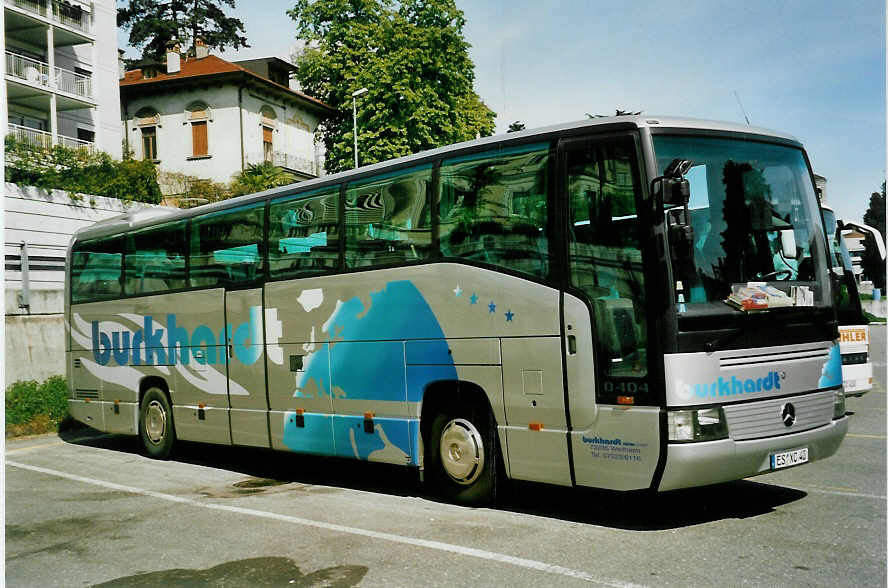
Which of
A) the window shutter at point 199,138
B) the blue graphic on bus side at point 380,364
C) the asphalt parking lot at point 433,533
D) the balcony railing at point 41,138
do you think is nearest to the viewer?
the asphalt parking lot at point 433,533

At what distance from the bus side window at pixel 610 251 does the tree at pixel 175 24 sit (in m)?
53.2

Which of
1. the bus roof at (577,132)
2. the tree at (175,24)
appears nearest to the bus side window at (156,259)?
the bus roof at (577,132)

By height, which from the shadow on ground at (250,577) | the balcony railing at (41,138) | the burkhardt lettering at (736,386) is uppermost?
the balcony railing at (41,138)

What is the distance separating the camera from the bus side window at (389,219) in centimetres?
933

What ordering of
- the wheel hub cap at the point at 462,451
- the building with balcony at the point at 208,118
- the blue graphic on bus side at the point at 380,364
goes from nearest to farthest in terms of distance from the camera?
the wheel hub cap at the point at 462,451 → the blue graphic on bus side at the point at 380,364 → the building with balcony at the point at 208,118

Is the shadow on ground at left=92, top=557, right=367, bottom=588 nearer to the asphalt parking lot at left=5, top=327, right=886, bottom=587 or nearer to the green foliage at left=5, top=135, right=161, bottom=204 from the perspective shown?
the asphalt parking lot at left=5, top=327, right=886, bottom=587

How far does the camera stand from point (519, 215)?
27.1 feet

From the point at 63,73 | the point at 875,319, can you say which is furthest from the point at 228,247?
the point at 875,319

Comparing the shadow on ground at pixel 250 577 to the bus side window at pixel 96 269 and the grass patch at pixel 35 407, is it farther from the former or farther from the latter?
the grass patch at pixel 35 407

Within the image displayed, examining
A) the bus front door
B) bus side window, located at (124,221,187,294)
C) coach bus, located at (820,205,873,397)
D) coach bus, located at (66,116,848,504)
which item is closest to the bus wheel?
bus side window, located at (124,221,187,294)

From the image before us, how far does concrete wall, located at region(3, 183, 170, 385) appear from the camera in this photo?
1812 centimetres

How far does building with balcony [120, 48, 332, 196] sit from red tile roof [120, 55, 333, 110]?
0.05m

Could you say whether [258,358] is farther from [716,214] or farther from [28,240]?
[28,240]

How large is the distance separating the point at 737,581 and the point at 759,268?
281cm
